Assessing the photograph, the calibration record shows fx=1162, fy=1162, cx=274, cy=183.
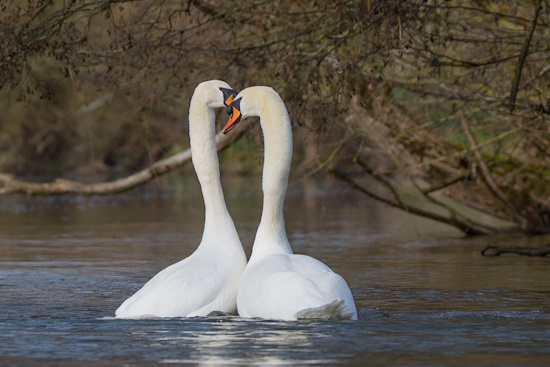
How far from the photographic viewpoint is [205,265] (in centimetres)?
1002

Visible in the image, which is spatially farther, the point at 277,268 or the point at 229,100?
the point at 229,100

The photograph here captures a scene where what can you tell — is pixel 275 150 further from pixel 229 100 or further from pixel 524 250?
pixel 524 250

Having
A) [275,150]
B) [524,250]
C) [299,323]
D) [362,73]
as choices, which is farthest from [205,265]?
[524,250]

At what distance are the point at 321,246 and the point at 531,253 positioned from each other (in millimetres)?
3541

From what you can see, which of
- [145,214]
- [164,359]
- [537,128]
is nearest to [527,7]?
[537,128]

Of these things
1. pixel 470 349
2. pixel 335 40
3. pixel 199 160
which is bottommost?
pixel 470 349

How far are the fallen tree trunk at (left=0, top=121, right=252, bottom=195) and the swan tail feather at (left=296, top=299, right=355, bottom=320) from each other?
7.74 metres

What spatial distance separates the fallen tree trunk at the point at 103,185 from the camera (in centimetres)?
1666

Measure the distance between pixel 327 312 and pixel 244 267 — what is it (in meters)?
1.73

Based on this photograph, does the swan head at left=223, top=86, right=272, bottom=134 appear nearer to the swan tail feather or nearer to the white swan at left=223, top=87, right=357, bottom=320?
the white swan at left=223, top=87, right=357, bottom=320

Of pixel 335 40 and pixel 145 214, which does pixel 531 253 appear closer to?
pixel 335 40

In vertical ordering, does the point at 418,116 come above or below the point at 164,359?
above

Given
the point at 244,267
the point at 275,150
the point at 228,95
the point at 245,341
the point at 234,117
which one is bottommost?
the point at 245,341

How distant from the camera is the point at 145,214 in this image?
25.0 meters
